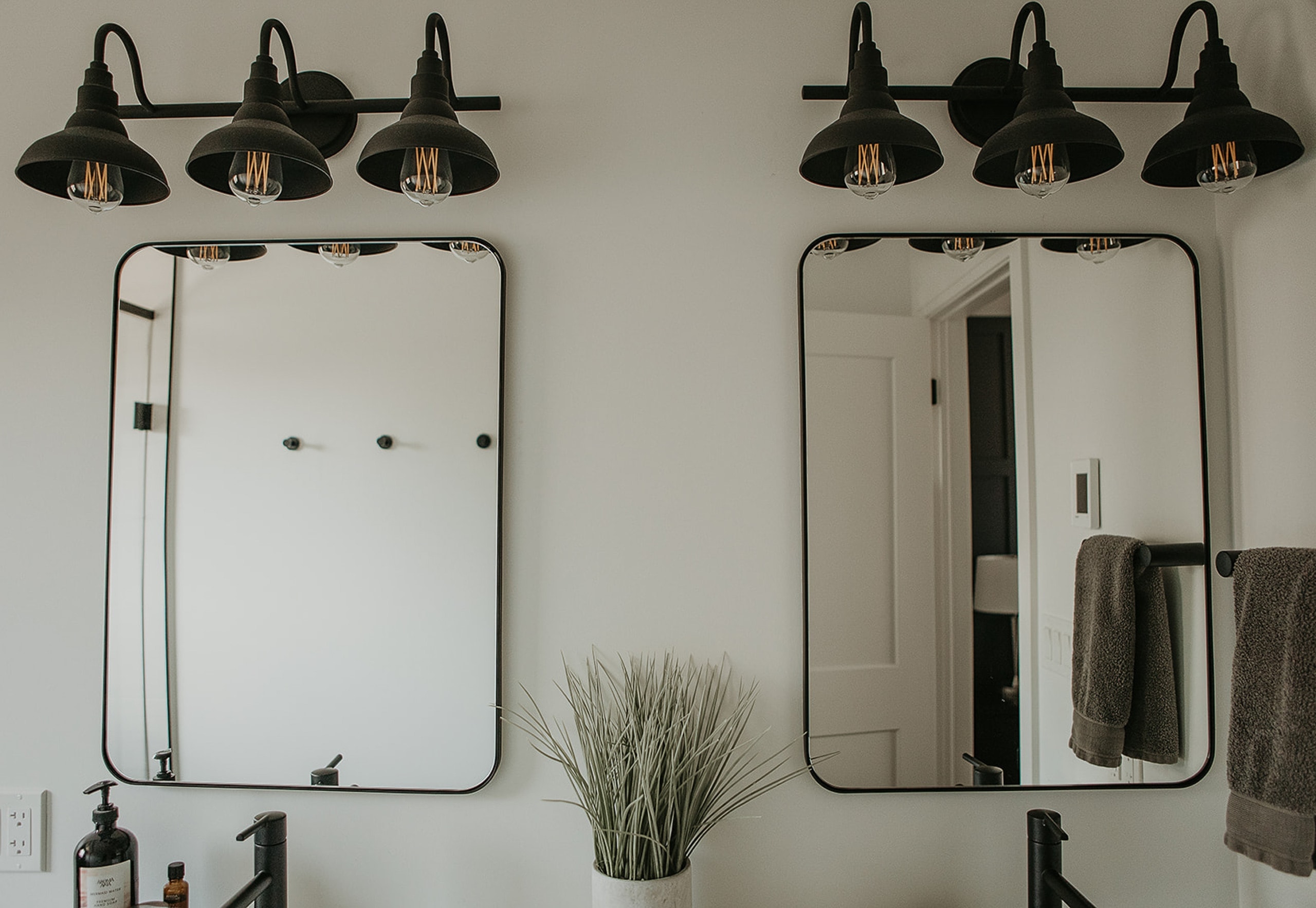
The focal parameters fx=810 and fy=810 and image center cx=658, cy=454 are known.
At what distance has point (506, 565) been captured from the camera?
1163mm

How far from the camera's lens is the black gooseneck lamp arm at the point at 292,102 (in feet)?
3.51

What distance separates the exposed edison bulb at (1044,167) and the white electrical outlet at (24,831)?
61.9 inches

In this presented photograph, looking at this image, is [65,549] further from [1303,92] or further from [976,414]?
[1303,92]

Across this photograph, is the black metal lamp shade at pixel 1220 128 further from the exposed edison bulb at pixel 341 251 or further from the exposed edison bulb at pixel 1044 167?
the exposed edison bulb at pixel 341 251

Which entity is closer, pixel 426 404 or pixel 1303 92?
pixel 1303 92

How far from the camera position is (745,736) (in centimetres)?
115

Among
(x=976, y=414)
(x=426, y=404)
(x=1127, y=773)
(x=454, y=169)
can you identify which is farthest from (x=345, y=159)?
(x=1127, y=773)

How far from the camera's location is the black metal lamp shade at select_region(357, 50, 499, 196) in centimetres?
97

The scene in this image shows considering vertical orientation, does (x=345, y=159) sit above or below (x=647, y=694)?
above

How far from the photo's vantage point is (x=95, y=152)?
3.19 ft

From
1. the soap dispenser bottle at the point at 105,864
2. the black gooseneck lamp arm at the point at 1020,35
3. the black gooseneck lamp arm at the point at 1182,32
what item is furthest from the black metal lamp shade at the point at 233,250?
the black gooseneck lamp arm at the point at 1182,32

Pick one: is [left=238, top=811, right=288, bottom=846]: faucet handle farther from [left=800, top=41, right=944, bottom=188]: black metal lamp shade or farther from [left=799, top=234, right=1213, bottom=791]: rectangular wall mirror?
[left=800, top=41, right=944, bottom=188]: black metal lamp shade

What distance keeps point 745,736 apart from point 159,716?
2.75 feet

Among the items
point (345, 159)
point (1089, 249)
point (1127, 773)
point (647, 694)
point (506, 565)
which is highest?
point (345, 159)
